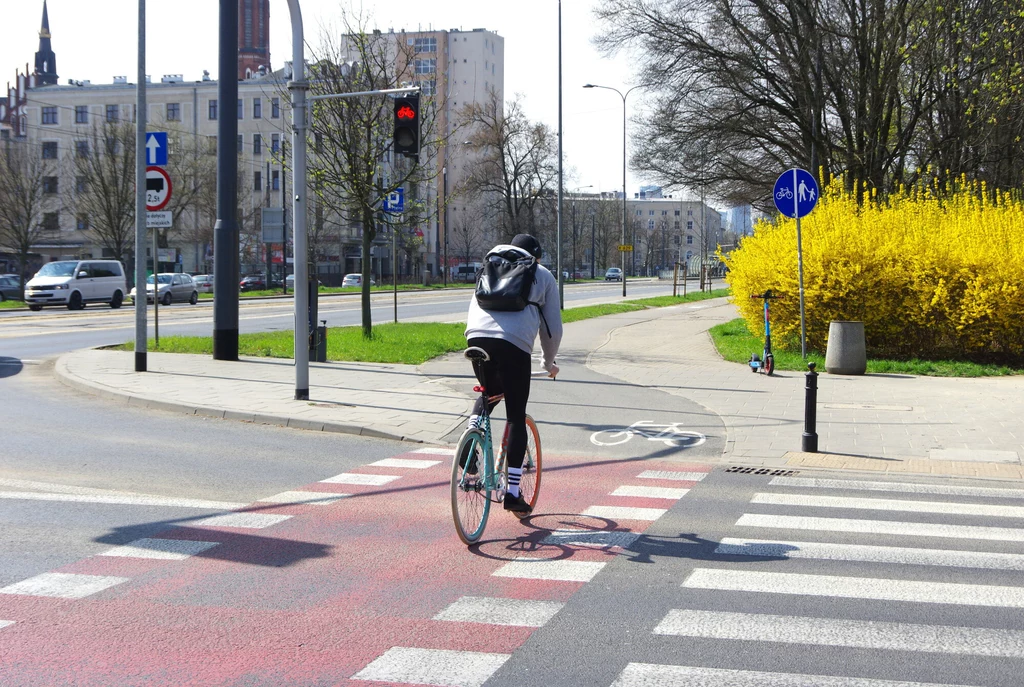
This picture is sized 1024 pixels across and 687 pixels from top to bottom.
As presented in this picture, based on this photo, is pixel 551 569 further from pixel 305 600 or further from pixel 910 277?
pixel 910 277

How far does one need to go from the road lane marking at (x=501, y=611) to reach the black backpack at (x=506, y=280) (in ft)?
5.90

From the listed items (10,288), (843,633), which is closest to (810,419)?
(843,633)

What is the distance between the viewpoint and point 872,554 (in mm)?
6246

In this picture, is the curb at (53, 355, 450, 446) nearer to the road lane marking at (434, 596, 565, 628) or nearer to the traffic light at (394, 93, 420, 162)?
the traffic light at (394, 93, 420, 162)

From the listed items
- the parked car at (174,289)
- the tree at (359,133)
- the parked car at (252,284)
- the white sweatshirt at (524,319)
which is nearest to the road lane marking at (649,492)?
the white sweatshirt at (524,319)

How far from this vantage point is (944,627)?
484 centimetres

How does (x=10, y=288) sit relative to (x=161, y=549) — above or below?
above

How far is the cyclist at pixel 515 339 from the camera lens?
6320 millimetres

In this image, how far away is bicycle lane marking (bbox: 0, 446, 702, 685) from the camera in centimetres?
432

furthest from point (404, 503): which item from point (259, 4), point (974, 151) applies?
point (259, 4)

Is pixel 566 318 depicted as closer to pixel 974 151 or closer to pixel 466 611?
pixel 974 151

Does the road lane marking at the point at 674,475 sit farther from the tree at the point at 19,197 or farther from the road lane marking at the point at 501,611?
the tree at the point at 19,197

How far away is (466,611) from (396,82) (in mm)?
18705

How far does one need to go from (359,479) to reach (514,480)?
2.25 m
